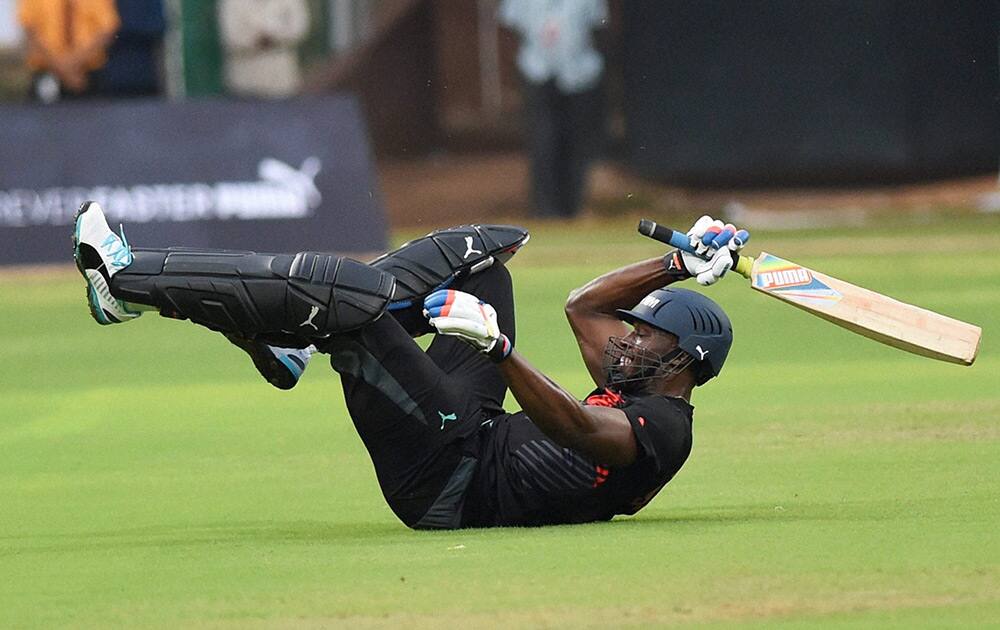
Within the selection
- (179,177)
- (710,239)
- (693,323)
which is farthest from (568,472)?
(179,177)

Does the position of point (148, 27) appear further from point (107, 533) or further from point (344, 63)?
point (107, 533)

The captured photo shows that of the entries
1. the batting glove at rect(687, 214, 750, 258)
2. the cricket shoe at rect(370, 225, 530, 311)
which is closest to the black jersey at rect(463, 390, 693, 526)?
the cricket shoe at rect(370, 225, 530, 311)

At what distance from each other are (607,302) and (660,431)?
1.07m

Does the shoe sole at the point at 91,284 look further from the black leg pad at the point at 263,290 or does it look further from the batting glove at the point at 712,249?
the batting glove at the point at 712,249

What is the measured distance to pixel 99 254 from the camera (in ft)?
19.3

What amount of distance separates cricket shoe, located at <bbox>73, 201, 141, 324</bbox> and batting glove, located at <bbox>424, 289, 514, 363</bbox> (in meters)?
1.09

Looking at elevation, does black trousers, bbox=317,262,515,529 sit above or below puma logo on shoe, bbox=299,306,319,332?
below

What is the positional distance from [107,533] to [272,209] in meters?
12.1

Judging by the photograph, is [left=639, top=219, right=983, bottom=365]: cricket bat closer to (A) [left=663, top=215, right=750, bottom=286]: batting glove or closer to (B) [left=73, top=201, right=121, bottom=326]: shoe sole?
(A) [left=663, top=215, right=750, bottom=286]: batting glove

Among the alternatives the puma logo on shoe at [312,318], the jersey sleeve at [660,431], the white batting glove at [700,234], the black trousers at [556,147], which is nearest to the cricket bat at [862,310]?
the white batting glove at [700,234]

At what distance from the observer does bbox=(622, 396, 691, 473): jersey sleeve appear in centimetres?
578

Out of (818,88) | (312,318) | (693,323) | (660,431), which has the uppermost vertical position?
(312,318)

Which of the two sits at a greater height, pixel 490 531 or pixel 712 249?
pixel 712 249

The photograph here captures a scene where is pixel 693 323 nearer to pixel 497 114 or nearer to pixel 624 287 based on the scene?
pixel 624 287
